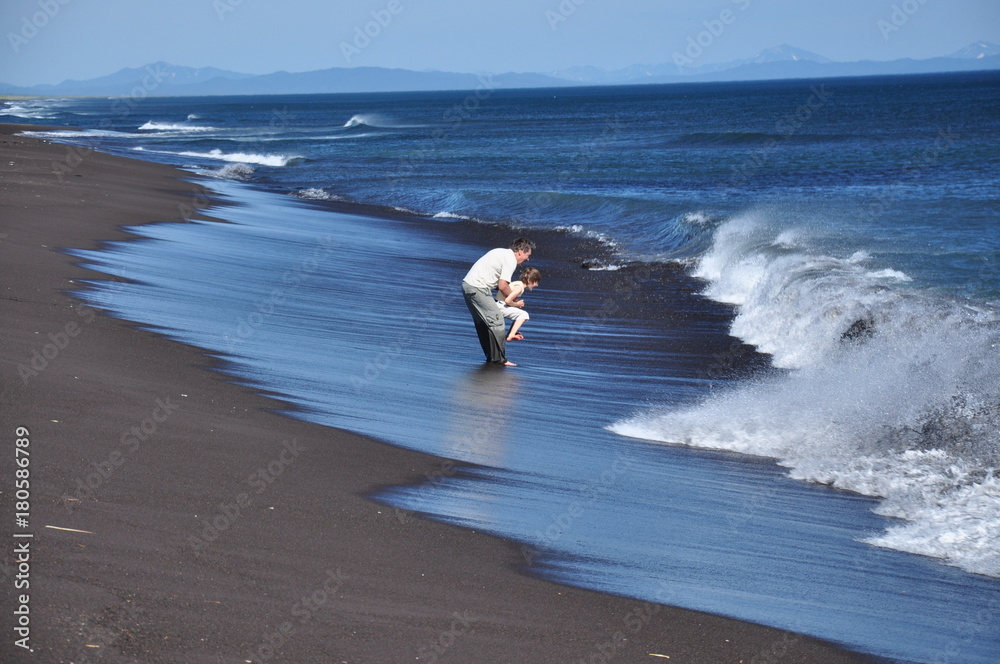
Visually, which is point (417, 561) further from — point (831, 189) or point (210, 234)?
point (831, 189)

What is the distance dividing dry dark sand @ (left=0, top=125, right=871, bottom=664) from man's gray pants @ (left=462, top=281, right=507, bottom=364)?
→ 3255mm

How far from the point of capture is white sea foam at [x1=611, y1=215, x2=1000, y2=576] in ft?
21.8

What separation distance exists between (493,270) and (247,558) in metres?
6.52

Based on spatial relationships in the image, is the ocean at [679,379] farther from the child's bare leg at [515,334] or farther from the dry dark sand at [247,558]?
the dry dark sand at [247,558]

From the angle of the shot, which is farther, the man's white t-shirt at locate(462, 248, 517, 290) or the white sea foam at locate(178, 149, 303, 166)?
the white sea foam at locate(178, 149, 303, 166)

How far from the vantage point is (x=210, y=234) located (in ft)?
59.9

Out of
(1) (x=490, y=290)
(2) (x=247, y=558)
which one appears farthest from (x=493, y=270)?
(2) (x=247, y=558)

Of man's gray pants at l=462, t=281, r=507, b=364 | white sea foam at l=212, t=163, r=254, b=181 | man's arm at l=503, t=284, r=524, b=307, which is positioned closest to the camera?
man's gray pants at l=462, t=281, r=507, b=364

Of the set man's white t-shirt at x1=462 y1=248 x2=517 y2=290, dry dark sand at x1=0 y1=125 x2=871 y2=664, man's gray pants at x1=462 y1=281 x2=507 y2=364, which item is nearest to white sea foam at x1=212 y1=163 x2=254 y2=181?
man's white t-shirt at x1=462 y1=248 x2=517 y2=290

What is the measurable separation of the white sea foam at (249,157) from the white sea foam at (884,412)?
37.3 metres

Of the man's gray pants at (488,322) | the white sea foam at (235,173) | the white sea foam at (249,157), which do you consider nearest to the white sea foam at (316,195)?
the white sea foam at (235,173)

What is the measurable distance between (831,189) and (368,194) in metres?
15.4

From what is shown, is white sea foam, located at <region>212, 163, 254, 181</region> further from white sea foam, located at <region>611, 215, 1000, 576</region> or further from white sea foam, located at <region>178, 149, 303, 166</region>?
white sea foam, located at <region>611, 215, 1000, 576</region>

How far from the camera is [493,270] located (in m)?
11.0
